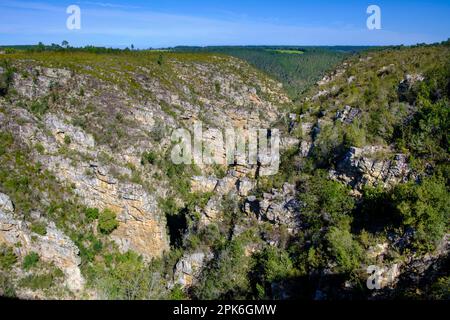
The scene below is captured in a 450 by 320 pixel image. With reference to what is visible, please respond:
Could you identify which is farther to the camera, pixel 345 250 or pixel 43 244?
pixel 43 244

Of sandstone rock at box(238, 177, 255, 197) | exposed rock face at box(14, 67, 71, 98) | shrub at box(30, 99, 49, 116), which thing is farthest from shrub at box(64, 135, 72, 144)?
sandstone rock at box(238, 177, 255, 197)

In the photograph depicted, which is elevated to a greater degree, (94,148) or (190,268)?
(94,148)

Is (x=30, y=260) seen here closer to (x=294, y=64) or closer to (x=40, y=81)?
(x=40, y=81)

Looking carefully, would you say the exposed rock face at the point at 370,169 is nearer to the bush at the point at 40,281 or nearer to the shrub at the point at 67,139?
the bush at the point at 40,281

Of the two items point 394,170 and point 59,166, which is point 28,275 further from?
point 394,170

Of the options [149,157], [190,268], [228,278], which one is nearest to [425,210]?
[228,278]
